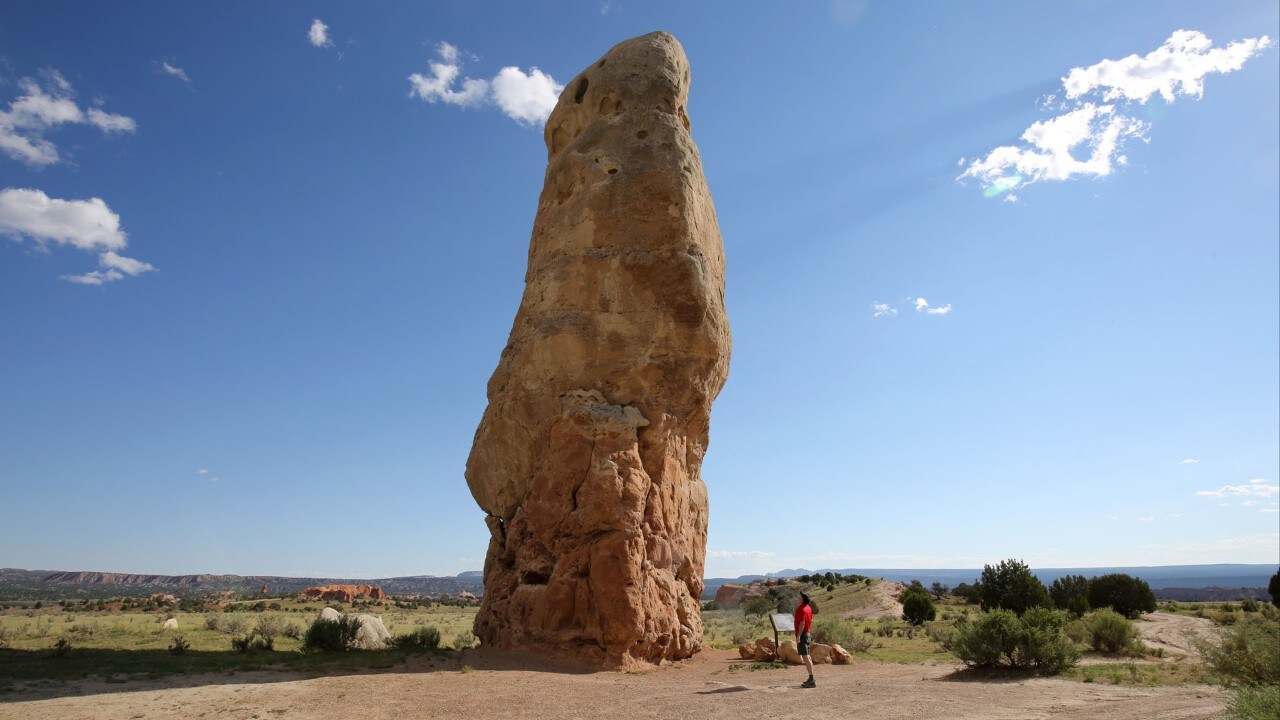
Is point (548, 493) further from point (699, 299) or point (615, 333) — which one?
point (699, 299)

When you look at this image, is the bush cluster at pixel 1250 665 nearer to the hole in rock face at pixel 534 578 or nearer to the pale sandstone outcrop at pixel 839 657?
the pale sandstone outcrop at pixel 839 657

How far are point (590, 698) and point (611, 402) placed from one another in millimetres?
→ 5175

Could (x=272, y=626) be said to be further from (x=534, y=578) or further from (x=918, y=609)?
(x=918, y=609)

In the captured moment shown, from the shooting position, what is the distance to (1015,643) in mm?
10828

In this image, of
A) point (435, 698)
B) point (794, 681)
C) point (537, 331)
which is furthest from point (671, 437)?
point (435, 698)

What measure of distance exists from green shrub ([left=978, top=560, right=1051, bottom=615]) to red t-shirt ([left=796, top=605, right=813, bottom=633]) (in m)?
13.3

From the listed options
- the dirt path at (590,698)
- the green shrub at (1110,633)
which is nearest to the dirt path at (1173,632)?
the green shrub at (1110,633)

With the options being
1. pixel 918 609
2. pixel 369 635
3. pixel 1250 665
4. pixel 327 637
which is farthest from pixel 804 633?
pixel 918 609

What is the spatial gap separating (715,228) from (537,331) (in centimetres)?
467

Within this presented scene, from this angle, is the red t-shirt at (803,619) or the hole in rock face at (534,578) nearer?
the red t-shirt at (803,619)

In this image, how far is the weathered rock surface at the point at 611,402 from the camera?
11383 mm

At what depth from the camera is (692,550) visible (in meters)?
13.5

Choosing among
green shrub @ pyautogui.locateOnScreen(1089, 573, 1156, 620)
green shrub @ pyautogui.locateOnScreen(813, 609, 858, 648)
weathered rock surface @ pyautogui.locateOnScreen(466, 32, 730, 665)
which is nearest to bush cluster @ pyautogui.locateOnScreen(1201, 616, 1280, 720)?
weathered rock surface @ pyautogui.locateOnScreen(466, 32, 730, 665)

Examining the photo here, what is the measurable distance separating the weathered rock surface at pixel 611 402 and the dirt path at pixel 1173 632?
9.13m
